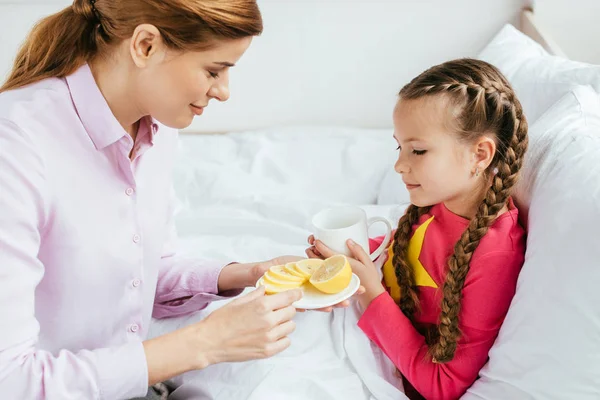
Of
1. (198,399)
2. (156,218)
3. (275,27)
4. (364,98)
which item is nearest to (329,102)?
(364,98)

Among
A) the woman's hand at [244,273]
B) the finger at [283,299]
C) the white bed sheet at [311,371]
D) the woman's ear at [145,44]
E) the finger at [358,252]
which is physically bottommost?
the white bed sheet at [311,371]

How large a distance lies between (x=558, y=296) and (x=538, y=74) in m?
0.65

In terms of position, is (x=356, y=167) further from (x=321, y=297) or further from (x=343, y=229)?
(x=321, y=297)

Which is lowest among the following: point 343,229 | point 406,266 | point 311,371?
point 311,371

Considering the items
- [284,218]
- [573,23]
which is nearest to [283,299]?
[284,218]

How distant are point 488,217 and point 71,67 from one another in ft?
2.29

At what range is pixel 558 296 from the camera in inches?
37.8

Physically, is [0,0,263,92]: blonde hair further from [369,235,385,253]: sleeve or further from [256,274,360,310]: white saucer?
[369,235,385,253]: sleeve

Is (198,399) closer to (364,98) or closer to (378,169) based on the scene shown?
(378,169)

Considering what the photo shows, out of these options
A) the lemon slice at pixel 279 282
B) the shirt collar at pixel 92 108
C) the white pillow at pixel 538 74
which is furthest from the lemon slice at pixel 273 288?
the white pillow at pixel 538 74

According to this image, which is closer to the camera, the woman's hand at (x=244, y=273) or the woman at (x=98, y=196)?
the woman at (x=98, y=196)

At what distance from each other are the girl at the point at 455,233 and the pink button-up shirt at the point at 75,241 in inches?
13.3

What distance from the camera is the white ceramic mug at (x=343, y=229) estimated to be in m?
1.19

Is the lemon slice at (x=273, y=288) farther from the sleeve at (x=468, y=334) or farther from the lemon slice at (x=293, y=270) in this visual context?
the sleeve at (x=468, y=334)
